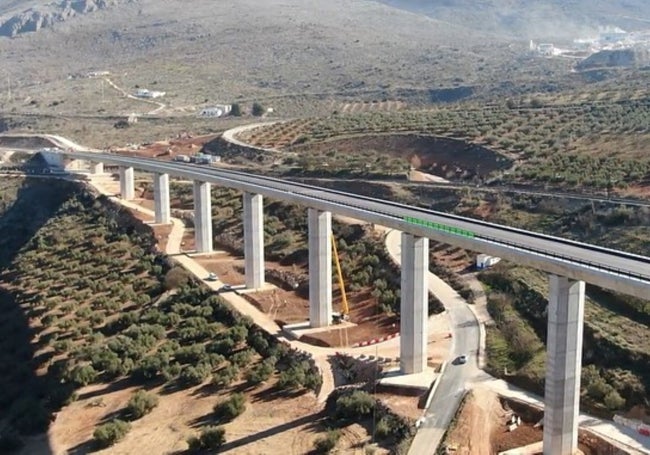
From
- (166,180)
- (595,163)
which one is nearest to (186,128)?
(166,180)

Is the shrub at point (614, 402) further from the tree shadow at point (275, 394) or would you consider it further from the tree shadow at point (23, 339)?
the tree shadow at point (23, 339)

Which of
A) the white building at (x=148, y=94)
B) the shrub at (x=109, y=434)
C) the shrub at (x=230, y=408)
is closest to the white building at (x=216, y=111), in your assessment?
the white building at (x=148, y=94)

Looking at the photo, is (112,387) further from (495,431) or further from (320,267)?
(495,431)

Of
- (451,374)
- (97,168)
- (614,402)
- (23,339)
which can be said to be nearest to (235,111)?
(97,168)

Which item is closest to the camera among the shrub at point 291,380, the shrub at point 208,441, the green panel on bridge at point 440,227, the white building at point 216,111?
the shrub at point 208,441

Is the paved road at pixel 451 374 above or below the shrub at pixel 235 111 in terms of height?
below

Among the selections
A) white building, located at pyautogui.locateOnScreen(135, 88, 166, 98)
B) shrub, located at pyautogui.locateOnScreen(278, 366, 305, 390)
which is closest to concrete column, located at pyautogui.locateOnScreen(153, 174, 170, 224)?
shrub, located at pyautogui.locateOnScreen(278, 366, 305, 390)
